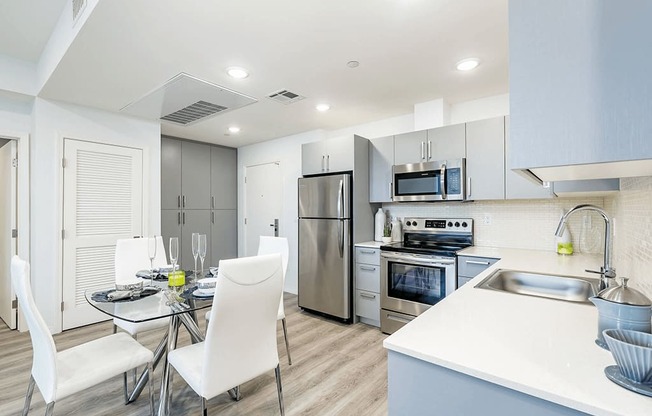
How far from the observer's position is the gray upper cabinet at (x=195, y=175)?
477 centimetres

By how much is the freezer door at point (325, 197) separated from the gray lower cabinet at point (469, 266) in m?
1.21

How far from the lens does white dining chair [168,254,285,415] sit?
1444 millimetres

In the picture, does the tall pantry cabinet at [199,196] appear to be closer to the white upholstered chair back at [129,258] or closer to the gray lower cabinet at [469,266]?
the white upholstered chair back at [129,258]

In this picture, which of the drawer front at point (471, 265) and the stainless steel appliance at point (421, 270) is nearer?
the drawer front at point (471, 265)

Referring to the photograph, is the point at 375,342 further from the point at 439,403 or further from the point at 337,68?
the point at 337,68

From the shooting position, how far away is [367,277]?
3271mm

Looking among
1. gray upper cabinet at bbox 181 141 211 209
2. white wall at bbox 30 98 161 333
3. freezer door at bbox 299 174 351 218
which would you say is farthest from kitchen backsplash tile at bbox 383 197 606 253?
white wall at bbox 30 98 161 333

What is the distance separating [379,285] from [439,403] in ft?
7.67

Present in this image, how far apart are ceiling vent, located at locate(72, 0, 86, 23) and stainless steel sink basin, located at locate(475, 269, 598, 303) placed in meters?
2.78

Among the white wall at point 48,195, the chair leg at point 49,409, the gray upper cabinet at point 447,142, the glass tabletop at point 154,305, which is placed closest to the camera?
the chair leg at point 49,409

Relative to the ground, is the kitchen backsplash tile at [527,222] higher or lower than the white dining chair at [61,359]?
higher

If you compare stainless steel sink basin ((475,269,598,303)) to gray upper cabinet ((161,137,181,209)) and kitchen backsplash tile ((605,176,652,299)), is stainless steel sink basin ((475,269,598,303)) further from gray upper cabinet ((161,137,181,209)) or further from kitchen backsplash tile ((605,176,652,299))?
gray upper cabinet ((161,137,181,209))

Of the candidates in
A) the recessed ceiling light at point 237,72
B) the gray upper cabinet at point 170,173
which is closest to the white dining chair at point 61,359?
the recessed ceiling light at point 237,72

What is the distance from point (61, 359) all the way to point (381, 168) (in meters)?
3.01
